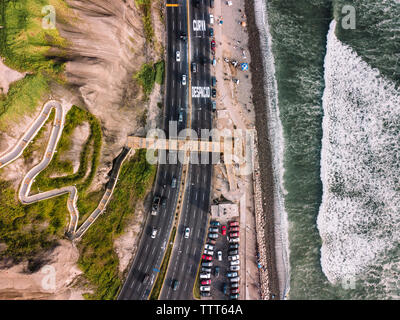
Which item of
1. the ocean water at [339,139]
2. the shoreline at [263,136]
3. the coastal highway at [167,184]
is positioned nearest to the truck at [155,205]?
the coastal highway at [167,184]

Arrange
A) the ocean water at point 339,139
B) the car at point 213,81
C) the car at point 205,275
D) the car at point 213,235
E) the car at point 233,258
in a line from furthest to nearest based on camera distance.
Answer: the ocean water at point 339,139 < the car at point 213,81 < the car at point 233,258 < the car at point 213,235 < the car at point 205,275

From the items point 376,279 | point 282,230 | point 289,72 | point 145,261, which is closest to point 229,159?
point 282,230

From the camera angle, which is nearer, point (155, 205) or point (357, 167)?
point (155, 205)

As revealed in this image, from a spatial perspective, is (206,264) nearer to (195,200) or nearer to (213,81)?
(195,200)

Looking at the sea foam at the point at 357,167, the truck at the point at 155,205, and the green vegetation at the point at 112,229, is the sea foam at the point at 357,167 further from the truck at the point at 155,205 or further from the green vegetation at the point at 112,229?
the green vegetation at the point at 112,229

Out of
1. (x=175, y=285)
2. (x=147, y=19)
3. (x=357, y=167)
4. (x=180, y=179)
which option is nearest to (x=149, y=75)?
(x=147, y=19)

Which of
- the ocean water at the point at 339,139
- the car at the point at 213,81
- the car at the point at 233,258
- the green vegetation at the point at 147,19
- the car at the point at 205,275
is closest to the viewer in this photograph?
the green vegetation at the point at 147,19

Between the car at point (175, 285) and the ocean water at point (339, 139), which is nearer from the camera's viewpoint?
the car at point (175, 285)
